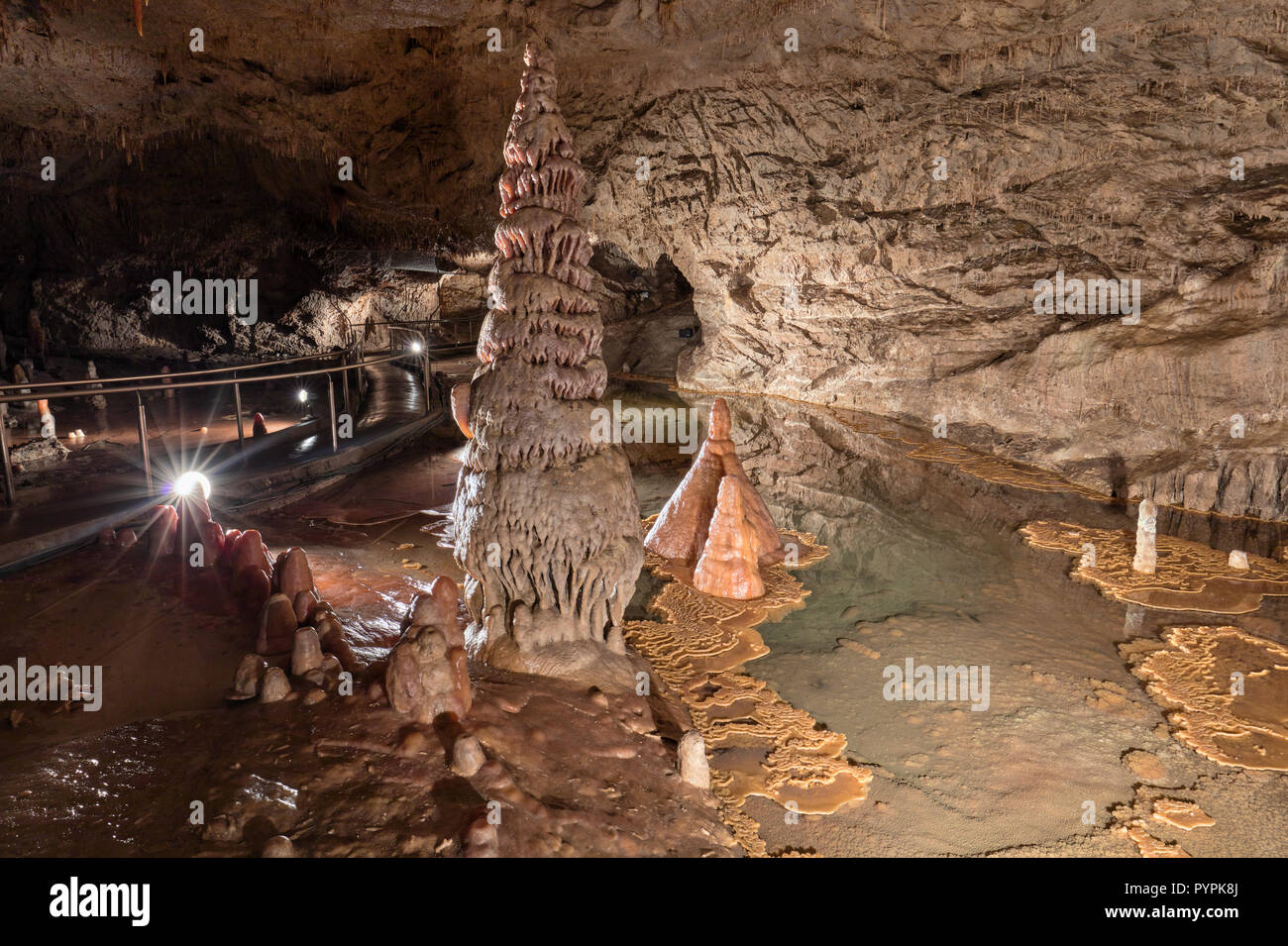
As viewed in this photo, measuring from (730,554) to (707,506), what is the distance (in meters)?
0.90

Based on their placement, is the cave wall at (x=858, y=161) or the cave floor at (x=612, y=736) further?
the cave wall at (x=858, y=161)

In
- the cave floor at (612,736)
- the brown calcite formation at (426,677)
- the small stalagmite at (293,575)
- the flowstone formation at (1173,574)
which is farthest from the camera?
the flowstone formation at (1173,574)

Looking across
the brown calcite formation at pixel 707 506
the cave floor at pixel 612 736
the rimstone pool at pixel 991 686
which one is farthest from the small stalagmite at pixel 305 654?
the brown calcite formation at pixel 707 506

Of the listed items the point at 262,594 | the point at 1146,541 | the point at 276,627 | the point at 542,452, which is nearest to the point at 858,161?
the point at 1146,541

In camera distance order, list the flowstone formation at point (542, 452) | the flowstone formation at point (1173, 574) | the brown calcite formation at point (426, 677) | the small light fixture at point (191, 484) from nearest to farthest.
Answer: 1. the brown calcite formation at point (426, 677)
2. the flowstone formation at point (542, 452)
3. the flowstone formation at point (1173, 574)
4. the small light fixture at point (191, 484)

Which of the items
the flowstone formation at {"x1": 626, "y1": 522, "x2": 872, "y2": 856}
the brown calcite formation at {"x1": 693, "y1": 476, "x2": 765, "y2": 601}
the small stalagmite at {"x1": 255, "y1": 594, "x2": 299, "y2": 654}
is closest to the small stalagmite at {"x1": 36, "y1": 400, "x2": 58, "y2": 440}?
the small stalagmite at {"x1": 255, "y1": 594, "x2": 299, "y2": 654}

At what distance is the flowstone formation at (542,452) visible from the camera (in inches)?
208

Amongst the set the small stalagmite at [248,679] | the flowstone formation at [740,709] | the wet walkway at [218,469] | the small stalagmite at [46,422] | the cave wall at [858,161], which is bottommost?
the flowstone formation at [740,709]

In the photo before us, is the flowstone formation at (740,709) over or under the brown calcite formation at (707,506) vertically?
under

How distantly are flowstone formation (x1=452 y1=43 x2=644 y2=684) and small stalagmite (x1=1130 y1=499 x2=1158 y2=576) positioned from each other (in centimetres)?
553

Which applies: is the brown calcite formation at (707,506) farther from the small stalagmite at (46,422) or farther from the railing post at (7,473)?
the small stalagmite at (46,422)

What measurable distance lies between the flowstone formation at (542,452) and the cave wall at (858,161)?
21.4 feet
